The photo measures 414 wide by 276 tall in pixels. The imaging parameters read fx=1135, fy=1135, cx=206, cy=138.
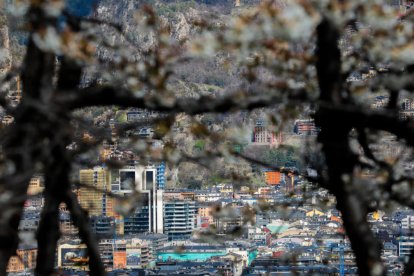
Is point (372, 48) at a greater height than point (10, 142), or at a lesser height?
greater

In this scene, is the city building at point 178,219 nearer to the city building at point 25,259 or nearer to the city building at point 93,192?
the city building at point 25,259

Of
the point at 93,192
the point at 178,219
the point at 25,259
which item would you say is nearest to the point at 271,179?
the point at 178,219

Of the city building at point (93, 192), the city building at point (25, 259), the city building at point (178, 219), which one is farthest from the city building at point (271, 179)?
the city building at point (93, 192)

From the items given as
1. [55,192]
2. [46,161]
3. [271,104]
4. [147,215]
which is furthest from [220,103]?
[147,215]

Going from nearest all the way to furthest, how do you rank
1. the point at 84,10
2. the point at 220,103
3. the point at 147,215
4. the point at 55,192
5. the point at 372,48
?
the point at 220,103 → the point at 372,48 → the point at 55,192 → the point at 84,10 → the point at 147,215

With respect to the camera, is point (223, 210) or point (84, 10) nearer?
point (223, 210)

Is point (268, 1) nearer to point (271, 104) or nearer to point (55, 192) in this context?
point (271, 104)

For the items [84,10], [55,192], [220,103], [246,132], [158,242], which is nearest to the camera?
[220,103]

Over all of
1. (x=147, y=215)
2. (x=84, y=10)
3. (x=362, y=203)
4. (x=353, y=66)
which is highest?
(x=147, y=215)

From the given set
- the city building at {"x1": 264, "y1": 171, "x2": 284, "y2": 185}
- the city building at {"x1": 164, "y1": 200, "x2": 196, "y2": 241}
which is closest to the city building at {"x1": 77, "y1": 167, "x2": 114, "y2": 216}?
the city building at {"x1": 164, "y1": 200, "x2": 196, "y2": 241}
